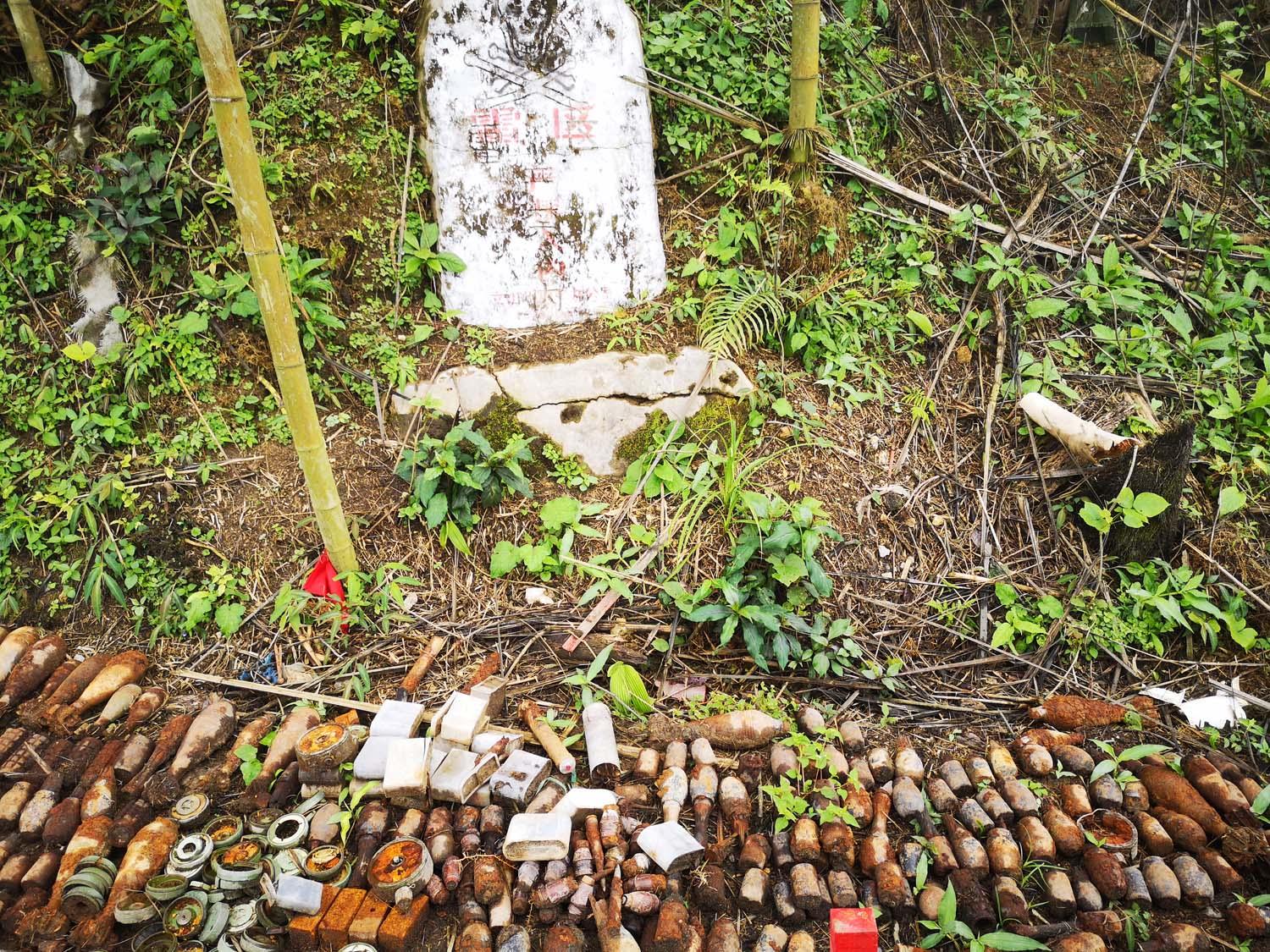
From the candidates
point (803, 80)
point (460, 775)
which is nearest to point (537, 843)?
point (460, 775)

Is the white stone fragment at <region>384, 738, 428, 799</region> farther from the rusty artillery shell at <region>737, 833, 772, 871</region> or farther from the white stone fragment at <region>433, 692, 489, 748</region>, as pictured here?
the rusty artillery shell at <region>737, 833, 772, 871</region>

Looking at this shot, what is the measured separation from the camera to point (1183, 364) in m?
4.18

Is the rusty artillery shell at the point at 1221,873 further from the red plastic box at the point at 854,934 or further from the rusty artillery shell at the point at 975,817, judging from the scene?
the red plastic box at the point at 854,934

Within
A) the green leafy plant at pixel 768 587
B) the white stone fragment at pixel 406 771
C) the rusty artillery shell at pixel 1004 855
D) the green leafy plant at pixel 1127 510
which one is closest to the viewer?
the rusty artillery shell at pixel 1004 855

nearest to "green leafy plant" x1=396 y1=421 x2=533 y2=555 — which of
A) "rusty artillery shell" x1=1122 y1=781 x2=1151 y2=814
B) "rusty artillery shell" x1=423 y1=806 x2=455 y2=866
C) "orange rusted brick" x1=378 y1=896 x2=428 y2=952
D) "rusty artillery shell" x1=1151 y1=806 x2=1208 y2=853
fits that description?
"rusty artillery shell" x1=423 y1=806 x2=455 y2=866

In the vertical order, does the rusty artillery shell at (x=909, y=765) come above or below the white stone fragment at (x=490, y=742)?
below

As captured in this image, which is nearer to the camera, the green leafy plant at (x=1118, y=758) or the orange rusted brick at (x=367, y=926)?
the orange rusted brick at (x=367, y=926)

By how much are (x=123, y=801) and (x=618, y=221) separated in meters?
3.35

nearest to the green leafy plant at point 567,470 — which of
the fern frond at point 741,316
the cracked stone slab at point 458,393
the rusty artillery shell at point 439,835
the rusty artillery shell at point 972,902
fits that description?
the cracked stone slab at point 458,393

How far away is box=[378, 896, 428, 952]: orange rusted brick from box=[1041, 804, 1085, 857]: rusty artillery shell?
2.12m

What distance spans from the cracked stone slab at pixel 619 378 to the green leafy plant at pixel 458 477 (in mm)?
293

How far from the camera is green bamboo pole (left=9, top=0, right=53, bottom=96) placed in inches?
159

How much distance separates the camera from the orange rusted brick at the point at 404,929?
97.1 inches

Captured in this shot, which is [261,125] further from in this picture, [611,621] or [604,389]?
[611,621]
